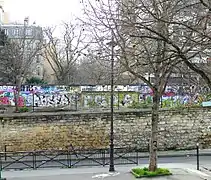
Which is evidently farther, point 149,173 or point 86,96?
point 86,96

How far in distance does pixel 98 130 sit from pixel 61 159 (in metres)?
3.96

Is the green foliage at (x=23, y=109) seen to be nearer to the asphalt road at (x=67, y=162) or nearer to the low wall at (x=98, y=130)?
the low wall at (x=98, y=130)

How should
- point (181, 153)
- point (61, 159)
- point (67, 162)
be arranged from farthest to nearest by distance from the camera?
point (181, 153) → point (61, 159) → point (67, 162)

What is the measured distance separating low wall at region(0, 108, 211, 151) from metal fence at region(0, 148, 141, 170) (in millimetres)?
1164

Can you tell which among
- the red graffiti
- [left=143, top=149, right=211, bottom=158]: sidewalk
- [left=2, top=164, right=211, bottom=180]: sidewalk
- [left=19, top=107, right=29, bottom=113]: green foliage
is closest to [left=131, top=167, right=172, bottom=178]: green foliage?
[left=2, top=164, right=211, bottom=180]: sidewalk

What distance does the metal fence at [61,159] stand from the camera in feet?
83.7

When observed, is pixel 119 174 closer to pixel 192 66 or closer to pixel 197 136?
pixel 192 66

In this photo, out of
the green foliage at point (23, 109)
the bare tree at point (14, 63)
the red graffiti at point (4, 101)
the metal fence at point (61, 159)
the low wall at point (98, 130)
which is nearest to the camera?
the metal fence at point (61, 159)

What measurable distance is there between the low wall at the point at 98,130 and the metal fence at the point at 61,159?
116cm

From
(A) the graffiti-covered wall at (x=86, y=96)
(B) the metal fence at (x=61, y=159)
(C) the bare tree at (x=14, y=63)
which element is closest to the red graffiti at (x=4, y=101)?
(A) the graffiti-covered wall at (x=86, y=96)

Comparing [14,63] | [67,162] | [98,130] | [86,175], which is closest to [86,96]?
[98,130]

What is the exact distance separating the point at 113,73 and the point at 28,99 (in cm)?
1756

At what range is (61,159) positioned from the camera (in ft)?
90.1

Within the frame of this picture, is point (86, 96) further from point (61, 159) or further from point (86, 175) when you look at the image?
point (86, 175)
